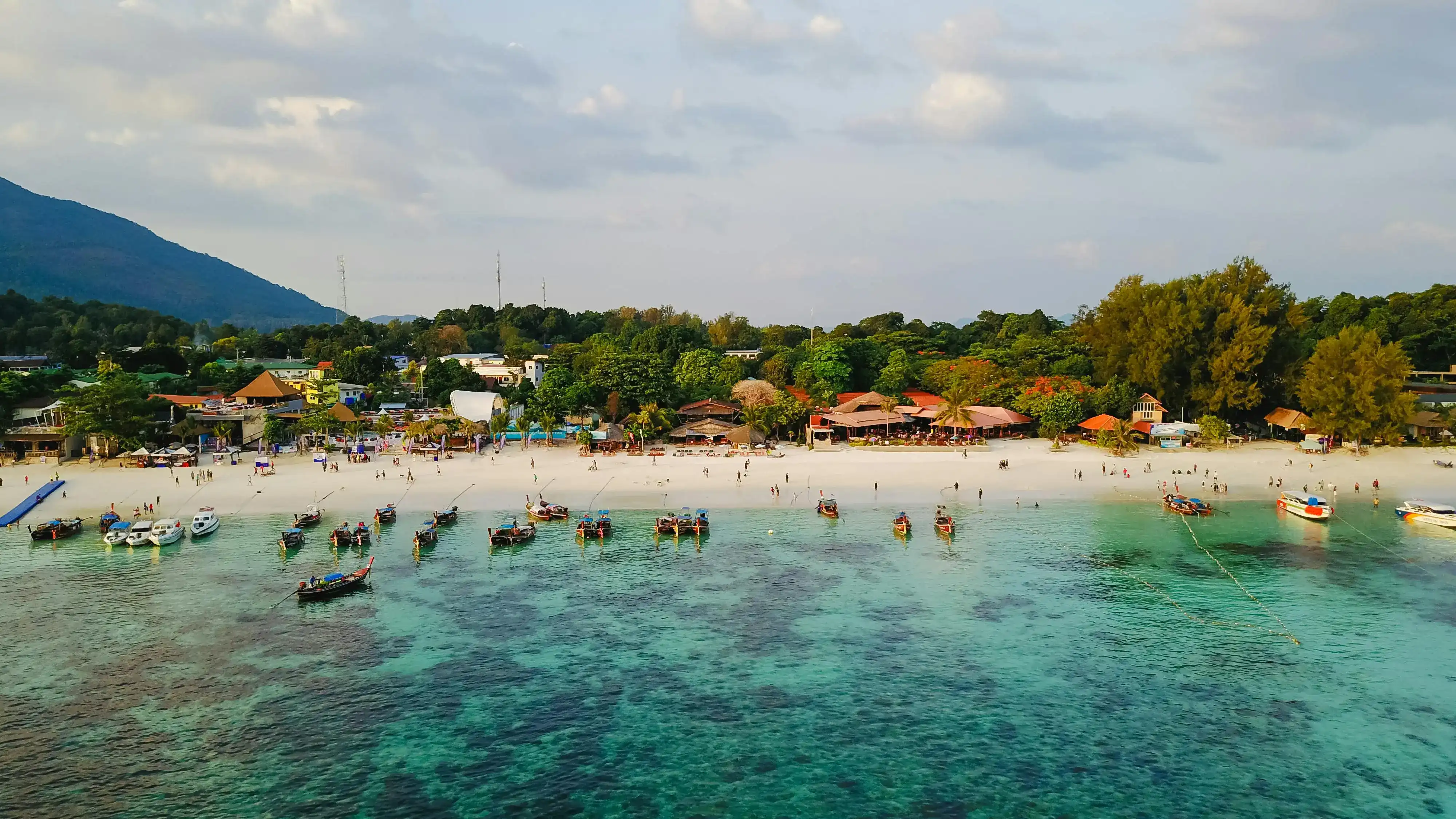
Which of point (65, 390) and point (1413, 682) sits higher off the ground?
point (65, 390)

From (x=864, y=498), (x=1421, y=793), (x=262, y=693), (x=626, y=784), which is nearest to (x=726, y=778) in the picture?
(x=626, y=784)

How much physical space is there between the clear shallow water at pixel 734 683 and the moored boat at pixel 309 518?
3.42 m

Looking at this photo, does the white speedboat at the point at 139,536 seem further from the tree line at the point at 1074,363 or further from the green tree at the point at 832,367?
the green tree at the point at 832,367

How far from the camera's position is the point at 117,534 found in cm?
3656

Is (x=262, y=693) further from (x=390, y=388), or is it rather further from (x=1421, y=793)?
(x=390, y=388)

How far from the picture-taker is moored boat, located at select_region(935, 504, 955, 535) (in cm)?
3759

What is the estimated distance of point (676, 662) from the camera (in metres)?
24.0

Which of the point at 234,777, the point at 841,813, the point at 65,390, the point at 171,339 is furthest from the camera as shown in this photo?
the point at 171,339

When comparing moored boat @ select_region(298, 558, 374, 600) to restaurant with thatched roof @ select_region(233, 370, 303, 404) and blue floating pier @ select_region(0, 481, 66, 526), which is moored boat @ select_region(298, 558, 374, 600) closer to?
blue floating pier @ select_region(0, 481, 66, 526)

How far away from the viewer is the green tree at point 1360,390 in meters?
56.2

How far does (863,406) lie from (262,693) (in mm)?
50460

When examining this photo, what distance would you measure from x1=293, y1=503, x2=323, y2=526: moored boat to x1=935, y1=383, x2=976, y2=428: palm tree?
3942 centimetres

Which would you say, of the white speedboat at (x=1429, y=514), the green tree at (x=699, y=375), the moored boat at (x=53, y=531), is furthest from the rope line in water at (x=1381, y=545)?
the moored boat at (x=53, y=531)

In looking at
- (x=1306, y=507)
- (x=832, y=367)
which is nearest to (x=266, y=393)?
(x=832, y=367)
